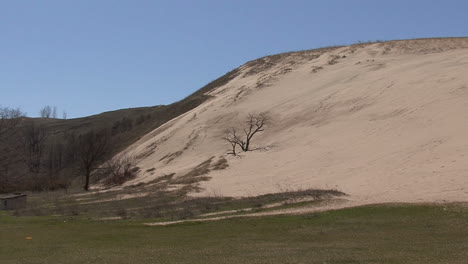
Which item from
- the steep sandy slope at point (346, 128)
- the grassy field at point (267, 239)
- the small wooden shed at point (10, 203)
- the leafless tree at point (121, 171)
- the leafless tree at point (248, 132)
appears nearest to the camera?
the grassy field at point (267, 239)

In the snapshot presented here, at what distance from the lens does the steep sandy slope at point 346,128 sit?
91.1 feet

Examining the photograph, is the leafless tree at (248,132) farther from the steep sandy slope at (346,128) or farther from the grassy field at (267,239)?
the grassy field at (267,239)

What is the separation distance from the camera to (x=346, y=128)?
41062 mm

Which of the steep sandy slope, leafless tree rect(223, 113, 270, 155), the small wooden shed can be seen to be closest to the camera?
the steep sandy slope

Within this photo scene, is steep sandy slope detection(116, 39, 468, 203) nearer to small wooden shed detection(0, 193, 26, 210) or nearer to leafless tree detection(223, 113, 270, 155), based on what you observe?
leafless tree detection(223, 113, 270, 155)

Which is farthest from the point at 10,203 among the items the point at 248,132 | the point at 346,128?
the point at 346,128

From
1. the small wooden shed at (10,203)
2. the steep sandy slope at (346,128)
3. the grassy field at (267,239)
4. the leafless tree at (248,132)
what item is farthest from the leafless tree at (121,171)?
the grassy field at (267,239)

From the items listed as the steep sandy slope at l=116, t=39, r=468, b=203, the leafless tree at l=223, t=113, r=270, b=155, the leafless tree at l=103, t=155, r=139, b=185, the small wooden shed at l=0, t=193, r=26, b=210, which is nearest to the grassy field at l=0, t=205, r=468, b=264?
the steep sandy slope at l=116, t=39, r=468, b=203

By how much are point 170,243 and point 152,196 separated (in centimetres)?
1696

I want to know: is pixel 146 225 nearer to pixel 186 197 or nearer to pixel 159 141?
pixel 186 197

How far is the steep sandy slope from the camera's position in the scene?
27.8 m

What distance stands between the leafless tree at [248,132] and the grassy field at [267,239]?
24.3m

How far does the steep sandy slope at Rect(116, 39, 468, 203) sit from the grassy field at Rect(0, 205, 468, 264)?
4.53m

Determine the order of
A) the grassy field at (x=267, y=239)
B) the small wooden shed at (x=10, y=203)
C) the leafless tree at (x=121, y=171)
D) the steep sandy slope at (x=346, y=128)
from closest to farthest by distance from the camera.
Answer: the grassy field at (x=267, y=239)
the steep sandy slope at (x=346, y=128)
the small wooden shed at (x=10, y=203)
the leafless tree at (x=121, y=171)
